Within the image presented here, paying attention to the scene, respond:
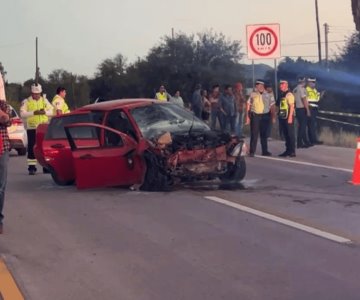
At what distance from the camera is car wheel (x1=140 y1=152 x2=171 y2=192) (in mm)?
13906

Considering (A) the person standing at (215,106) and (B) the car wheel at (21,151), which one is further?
(A) the person standing at (215,106)

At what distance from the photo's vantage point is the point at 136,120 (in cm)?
1448

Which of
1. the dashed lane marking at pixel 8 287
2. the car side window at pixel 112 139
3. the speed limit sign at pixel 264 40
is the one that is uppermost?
the speed limit sign at pixel 264 40

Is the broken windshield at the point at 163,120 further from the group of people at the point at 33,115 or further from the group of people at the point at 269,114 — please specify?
the group of people at the point at 269,114

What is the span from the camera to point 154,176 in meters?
14.0

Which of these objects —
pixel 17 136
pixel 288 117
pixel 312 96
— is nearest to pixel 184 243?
pixel 288 117

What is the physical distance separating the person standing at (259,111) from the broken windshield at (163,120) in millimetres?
5156

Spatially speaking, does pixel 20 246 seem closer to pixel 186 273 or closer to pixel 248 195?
pixel 186 273

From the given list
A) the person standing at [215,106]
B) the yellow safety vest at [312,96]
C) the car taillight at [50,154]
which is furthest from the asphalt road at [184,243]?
the person standing at [215,106]

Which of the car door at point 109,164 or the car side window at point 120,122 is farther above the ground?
the car side window at point 120,122

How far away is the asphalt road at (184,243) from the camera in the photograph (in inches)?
306

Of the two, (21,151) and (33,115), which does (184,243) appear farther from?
(21,151)

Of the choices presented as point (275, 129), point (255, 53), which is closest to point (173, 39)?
point (275, 129)

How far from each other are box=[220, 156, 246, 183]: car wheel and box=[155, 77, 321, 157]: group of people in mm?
2536
